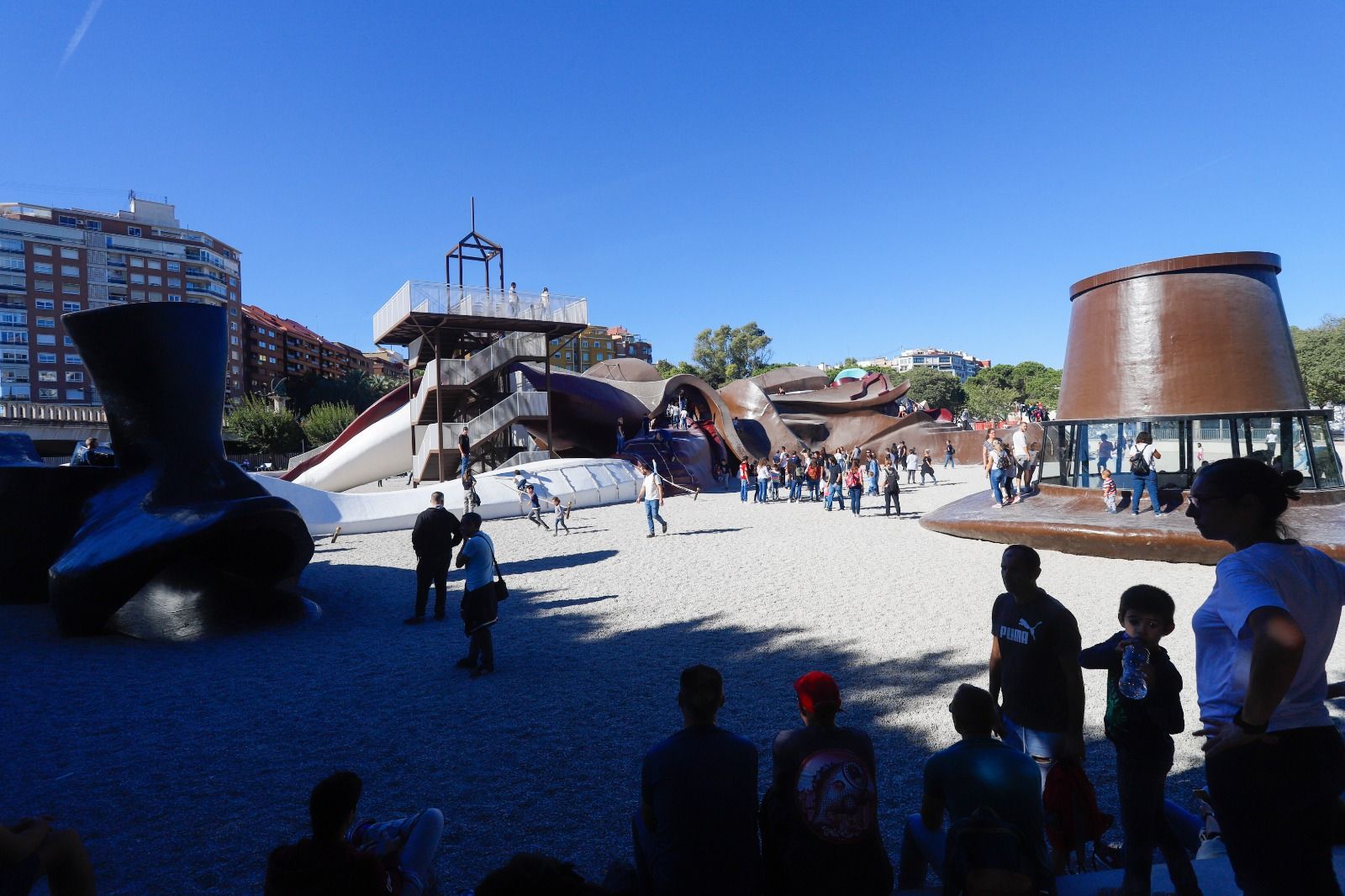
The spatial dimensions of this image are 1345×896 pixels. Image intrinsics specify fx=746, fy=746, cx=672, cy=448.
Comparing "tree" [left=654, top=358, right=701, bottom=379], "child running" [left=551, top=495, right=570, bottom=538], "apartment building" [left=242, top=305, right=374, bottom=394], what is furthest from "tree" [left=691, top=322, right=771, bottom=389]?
"child running" [left=551, top=495, right=570, bottom=538]

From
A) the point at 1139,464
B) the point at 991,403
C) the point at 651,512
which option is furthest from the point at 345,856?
the point at 991,403

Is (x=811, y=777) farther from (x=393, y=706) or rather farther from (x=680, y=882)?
(x=393, y=706)

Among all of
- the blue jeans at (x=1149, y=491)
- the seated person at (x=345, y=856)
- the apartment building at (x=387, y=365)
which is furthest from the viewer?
the apartment building at (x=387, y=365)

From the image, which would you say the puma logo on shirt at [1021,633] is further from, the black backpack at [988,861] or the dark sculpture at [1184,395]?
the dark sculpture at [1184,395]

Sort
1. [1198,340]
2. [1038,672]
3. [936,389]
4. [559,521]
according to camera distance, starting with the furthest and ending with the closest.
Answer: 1. [936,389]
2. [559,521]
3. [1198,340]
4. [1038,672]

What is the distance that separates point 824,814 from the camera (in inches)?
93.4

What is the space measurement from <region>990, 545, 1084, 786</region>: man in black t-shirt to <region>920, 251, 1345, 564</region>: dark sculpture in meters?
7.87

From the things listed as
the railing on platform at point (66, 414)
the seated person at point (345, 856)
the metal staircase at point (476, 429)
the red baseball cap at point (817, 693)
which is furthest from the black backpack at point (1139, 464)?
the railing on platform at point (66, 414)

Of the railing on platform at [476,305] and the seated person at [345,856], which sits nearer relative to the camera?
the seated person at [345,856]

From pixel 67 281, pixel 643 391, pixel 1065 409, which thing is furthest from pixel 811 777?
pixel 67 281

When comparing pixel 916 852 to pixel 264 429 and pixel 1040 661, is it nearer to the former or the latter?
pixel 1040 661

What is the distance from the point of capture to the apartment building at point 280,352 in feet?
287

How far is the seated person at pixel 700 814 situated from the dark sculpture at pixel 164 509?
265 inches

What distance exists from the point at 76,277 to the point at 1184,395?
9720 centimetres
